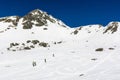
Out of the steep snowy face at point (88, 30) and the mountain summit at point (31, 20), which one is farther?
the mountain summit at point (31, 20)

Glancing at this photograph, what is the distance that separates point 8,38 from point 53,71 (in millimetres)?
39539

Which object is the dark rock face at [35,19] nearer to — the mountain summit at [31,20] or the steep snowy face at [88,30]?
the mountain summit at [31,20]

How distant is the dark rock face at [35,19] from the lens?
68.4 metres

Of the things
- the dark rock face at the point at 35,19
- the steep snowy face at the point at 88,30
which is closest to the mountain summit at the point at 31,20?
the dark rock face at the point at 35,19

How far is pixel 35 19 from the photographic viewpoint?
7331 centimetres

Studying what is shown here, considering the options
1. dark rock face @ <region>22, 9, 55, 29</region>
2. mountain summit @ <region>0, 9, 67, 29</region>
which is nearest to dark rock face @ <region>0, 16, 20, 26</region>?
mountain summit @ <region>0, 9, 67, 29</region>

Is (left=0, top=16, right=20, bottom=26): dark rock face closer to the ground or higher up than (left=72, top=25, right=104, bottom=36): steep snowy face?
higher up

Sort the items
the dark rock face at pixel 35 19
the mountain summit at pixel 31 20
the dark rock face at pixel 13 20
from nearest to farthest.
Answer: the dark rock face at pixel 35 19 < the mountain summit at pixel 31 20 < the dark rock face at pixel 13 20

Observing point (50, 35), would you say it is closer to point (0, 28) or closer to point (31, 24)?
point (31, 24)

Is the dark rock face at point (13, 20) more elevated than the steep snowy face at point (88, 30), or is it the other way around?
the dark rock face at point (13, 20)

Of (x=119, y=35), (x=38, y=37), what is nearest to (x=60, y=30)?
(x=38, y=37)

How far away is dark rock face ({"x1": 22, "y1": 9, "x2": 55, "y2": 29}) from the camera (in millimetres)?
68406

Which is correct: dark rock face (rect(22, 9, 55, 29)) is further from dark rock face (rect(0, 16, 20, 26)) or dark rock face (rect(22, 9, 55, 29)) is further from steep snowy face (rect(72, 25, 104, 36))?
steep snowy face (rect(72, 25, 104, 36))

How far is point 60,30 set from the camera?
68.9m
